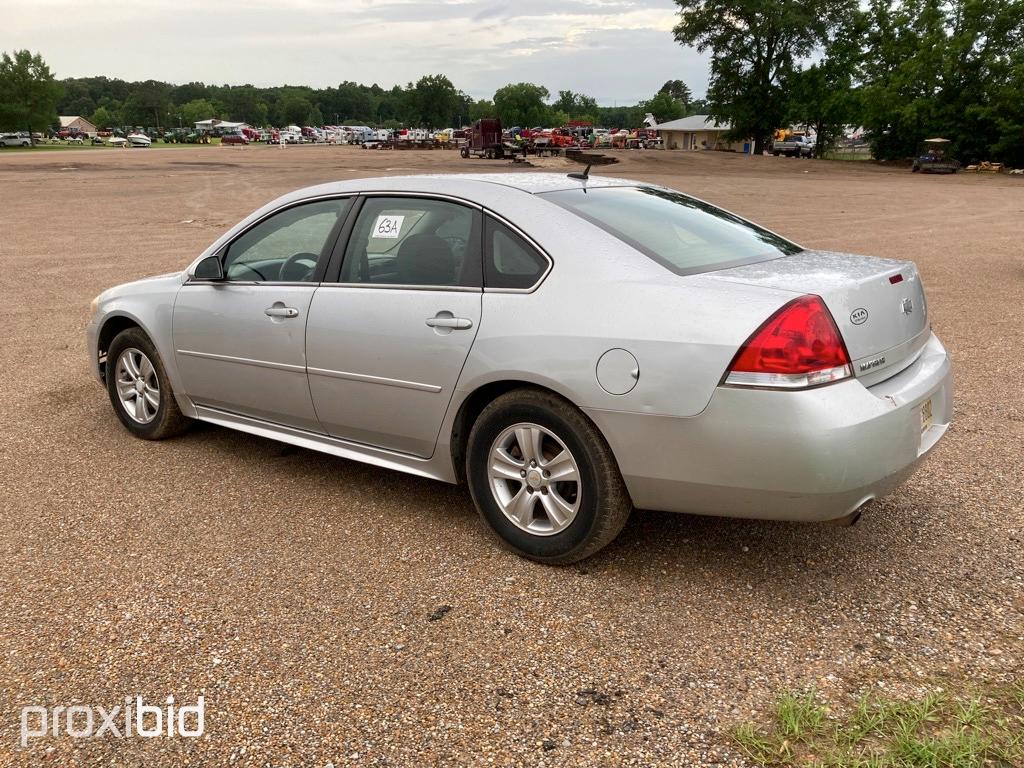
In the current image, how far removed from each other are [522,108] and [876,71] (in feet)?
383

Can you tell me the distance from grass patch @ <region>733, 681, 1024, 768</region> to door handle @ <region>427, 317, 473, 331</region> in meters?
1.87

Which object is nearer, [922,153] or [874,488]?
[874,488]

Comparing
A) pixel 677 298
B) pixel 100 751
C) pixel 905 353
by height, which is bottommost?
pixel 100 751

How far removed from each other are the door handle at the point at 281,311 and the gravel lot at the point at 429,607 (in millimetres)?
950

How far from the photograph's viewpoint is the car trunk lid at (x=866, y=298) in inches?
123

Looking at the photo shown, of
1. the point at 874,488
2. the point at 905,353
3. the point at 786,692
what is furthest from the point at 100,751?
the point at 905,353

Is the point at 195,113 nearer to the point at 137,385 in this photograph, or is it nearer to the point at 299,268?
the point at 137,385

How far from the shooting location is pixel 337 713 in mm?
2717

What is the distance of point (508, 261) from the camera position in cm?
366

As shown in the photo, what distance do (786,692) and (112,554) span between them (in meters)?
2.89

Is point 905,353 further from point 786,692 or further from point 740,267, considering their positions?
point 786,692

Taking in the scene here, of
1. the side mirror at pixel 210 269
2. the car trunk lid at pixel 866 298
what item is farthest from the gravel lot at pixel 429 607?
the side mirror at pixel 210 269

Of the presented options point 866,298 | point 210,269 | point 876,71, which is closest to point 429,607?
point 866,298

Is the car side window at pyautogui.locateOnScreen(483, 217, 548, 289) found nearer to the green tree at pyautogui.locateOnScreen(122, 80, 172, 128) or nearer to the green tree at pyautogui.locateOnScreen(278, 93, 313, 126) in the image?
the green tree at pyautogui.locateOnScreen(122, 80, 172, 128)
